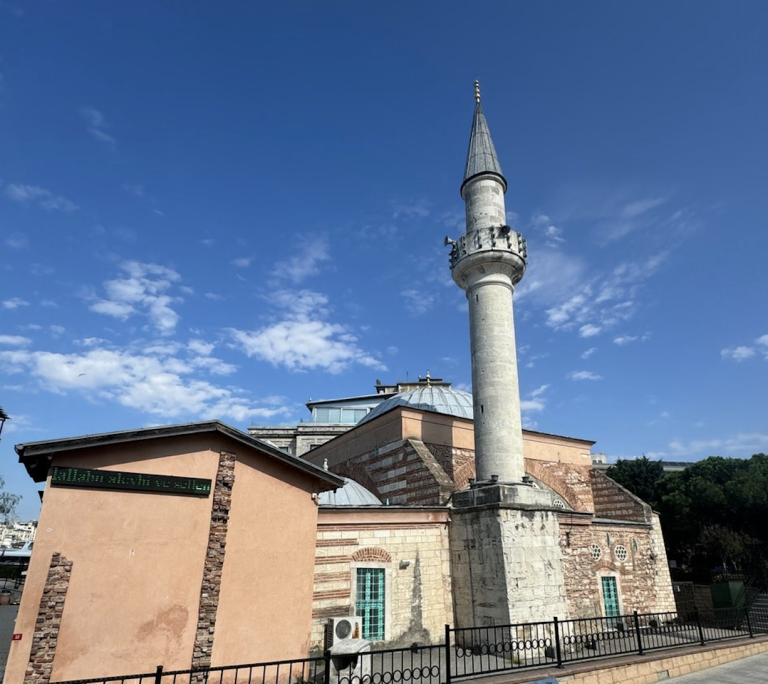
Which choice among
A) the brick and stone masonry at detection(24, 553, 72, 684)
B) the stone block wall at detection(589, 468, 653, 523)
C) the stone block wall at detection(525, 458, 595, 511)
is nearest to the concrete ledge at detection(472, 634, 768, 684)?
the brick and stone masonry at detection(24, 553, 72, 684)

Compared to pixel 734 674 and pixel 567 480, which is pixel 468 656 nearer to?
pixel 734 674

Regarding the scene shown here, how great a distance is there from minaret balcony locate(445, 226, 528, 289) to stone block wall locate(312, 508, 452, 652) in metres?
6.34

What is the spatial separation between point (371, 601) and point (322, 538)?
1.73 metres

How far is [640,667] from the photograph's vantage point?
859 centimetres

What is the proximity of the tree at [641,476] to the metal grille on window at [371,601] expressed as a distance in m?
26.1

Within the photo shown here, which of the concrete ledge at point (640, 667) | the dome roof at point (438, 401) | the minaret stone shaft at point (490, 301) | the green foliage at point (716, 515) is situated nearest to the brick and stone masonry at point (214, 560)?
the concrete ledge at point (640, 667)

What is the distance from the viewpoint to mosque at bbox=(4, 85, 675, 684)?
23.2 feet

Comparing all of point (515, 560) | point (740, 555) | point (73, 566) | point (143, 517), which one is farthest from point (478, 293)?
point (740, 555)

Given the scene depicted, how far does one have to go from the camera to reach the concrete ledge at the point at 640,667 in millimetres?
7770

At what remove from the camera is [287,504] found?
8844mm

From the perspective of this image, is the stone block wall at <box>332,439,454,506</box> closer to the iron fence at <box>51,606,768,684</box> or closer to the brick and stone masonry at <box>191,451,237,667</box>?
the iron fence at <box>51,606,768,684</box>

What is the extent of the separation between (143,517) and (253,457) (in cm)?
193

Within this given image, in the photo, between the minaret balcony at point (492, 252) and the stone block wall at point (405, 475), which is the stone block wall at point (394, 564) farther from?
the minaret balcony at point (492, 252)

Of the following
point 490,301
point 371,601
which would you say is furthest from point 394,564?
point 490,301
